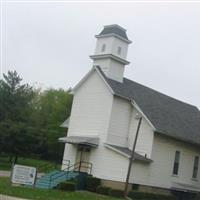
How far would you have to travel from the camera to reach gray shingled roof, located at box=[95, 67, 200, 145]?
128 ft

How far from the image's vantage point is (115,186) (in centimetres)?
3650

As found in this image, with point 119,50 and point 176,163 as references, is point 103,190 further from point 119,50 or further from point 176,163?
point 119,50

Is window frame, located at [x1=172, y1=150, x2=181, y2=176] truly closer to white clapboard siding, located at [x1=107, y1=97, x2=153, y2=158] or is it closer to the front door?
white clapboard siding, located at [x1=107, y1=97, x2=153, y2=158]

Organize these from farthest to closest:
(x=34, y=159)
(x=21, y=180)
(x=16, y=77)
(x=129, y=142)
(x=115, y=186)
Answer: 1. (x=34, y=159)
2. (x=16, y=77)
3. (x=129, y=142)
4. (x=115, y=186)
5. (x=21, y=180)

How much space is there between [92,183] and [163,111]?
9.44 meters

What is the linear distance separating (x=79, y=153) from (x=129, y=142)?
402cm

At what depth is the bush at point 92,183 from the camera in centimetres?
3623

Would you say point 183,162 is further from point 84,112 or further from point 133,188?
point 84,112

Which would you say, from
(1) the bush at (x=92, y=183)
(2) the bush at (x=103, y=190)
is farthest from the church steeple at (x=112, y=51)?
(2) the bush at (x=103, y=190)

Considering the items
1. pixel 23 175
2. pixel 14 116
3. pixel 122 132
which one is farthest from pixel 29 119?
pixel 23 175

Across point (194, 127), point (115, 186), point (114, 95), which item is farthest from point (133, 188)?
point (194, 127)

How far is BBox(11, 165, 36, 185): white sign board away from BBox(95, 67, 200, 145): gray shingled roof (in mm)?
11341

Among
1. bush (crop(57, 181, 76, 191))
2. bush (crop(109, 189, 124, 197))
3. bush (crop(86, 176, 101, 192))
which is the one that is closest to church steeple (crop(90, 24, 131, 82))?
bush (crop(86, 176, 101, 192))

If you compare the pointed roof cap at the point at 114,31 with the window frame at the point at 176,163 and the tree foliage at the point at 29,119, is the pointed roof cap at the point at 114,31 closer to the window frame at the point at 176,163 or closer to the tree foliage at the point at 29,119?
the window frame at the point at 176,163
